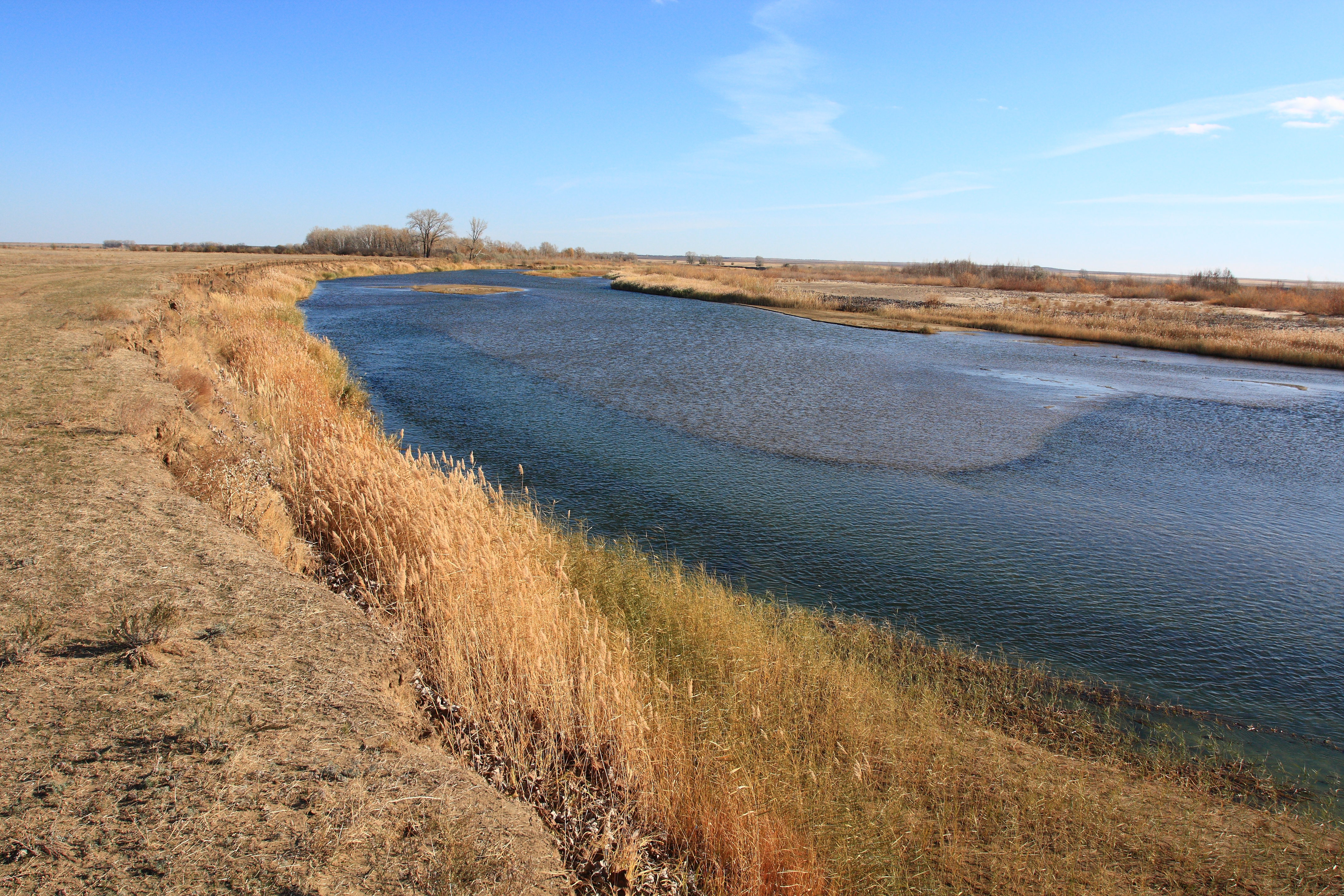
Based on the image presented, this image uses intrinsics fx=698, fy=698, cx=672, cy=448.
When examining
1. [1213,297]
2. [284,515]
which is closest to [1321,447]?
[284,515]

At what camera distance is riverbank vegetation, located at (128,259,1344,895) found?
3.63m

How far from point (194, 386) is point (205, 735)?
27.3ft

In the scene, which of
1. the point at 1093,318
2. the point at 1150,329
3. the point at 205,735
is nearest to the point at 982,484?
the point at 205,735

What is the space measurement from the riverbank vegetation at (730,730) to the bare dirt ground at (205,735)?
38 centimetres

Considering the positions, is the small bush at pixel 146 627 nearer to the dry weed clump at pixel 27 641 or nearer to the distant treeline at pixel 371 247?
the dry weed clump at pixel 27 641

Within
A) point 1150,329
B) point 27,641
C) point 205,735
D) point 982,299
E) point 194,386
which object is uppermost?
point 982,299

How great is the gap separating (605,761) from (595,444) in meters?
9.49

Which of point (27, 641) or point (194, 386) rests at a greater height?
point (194, 386)

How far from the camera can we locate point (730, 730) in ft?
14.7

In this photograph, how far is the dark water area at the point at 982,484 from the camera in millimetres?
7168

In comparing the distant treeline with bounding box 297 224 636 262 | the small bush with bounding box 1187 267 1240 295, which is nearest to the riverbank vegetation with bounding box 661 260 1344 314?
the small bush with bounding box 1187 267 1240 295

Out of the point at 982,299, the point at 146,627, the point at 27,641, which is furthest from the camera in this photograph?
the point at 982,299

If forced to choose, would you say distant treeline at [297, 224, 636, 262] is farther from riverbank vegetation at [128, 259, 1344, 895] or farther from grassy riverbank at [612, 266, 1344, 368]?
riverbank vegetation at [128, 259, 1344, 895]

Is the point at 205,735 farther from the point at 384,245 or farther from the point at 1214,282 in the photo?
the point at 384,245
